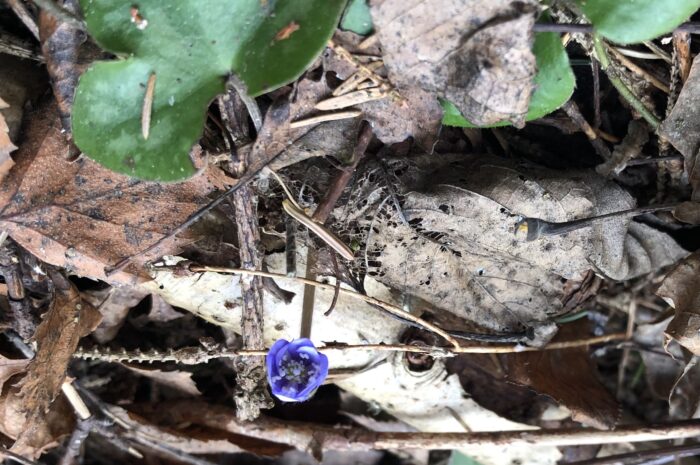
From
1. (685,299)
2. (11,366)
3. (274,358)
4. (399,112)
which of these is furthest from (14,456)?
(685,299)

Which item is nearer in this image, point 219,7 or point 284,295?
point 219,7

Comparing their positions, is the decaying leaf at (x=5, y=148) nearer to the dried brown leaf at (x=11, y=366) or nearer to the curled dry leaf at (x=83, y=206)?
the curled dry leaf at (x=83, y=206)

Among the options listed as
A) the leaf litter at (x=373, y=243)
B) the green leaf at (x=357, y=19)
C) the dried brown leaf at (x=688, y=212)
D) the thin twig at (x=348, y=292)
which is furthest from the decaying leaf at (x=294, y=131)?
the dried brown leaf at (x=688, y=212)

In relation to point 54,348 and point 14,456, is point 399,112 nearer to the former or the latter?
point 54,348

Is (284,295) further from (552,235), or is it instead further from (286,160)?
(552,235)

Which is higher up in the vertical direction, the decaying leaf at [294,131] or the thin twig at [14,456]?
the decaying leaf at [294,131]

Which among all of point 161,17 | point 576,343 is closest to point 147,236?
point 161,17
